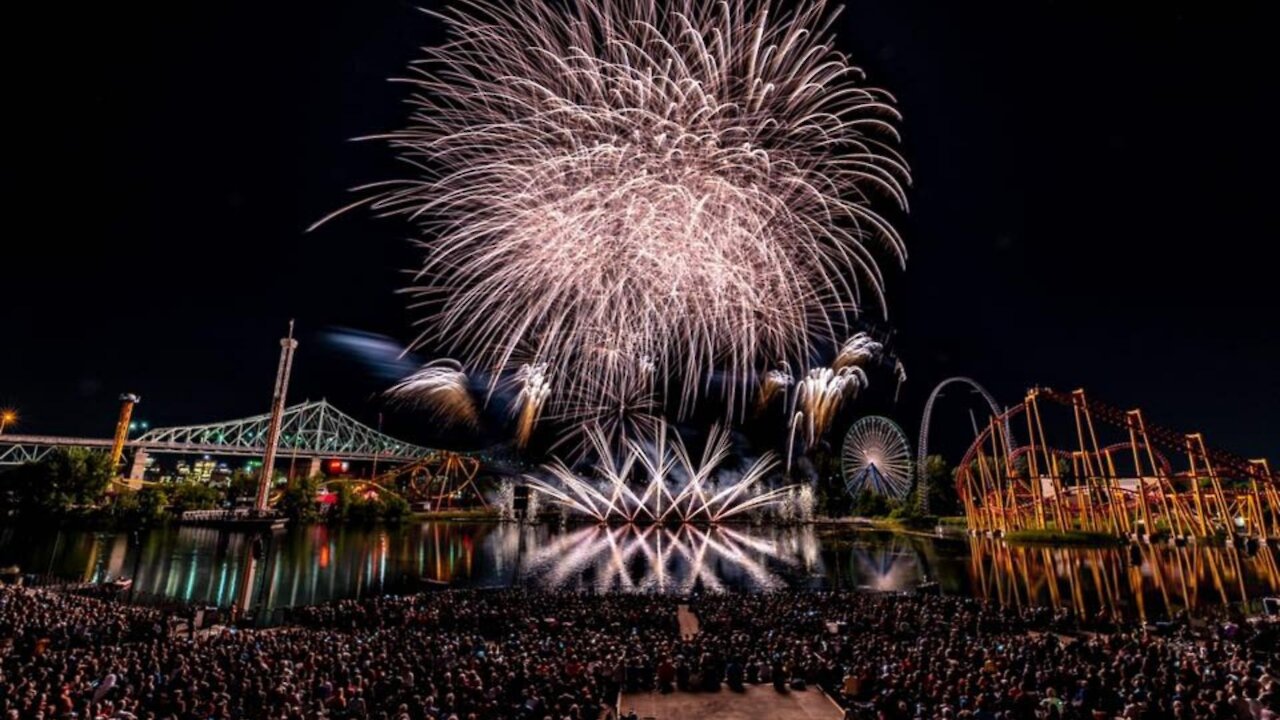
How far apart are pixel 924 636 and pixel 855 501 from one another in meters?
94.9

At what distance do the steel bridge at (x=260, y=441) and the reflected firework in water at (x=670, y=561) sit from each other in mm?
97457

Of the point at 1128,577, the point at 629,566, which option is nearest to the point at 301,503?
the point at 629,566

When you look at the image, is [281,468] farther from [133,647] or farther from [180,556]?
[133,647]

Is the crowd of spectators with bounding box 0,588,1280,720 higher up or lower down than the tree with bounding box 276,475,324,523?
lower down

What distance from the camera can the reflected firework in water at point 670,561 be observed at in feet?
150

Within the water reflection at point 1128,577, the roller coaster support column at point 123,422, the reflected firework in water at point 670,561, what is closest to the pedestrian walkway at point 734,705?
the water reflection at point 1128,577

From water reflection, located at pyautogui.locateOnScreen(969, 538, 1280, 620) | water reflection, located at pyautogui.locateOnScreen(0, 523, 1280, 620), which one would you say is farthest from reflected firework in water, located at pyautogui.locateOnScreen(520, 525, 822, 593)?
water reflection, located at pyautogui.locateOnScreen(969, 538, 1280, 620)

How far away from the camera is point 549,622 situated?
2370 cm

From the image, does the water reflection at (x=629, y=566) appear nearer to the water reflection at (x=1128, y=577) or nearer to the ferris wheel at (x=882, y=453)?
the water reflection at (x=1128, y=577)

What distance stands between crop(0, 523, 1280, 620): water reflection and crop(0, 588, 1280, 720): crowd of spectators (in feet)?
35.4

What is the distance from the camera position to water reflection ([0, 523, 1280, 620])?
35.4m

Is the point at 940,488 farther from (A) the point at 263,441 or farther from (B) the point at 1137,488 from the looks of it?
(A) the point at 263,441

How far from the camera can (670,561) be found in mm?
57000

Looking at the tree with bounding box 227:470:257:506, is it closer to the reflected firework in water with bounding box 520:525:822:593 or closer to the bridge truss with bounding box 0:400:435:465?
the bridge truss with bounding box 0:400:435:465
